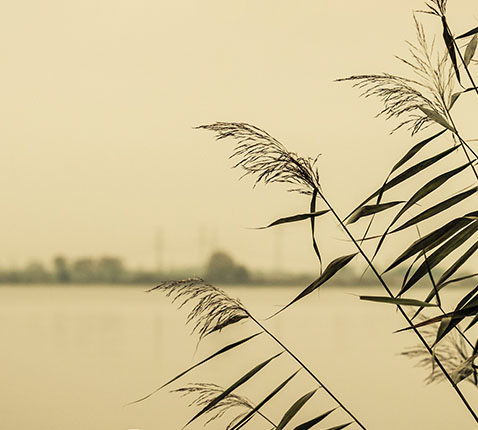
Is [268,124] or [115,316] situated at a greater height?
[268,124]

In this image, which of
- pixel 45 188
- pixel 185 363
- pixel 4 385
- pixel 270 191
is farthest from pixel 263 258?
pixel 4 385

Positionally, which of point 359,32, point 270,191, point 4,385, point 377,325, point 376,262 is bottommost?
point 4,385

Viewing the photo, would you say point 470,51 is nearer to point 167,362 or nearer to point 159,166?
point 159,166

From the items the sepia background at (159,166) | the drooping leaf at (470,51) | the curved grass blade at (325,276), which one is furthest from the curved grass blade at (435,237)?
the sepia background at (159,166)

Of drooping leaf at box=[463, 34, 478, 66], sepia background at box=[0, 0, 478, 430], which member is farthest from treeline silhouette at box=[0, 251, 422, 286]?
drooping leaf at box=[463, 34, 478, 66]

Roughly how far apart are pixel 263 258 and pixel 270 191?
8.2 inches

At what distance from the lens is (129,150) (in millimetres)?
2607

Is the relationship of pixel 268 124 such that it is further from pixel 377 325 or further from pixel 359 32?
pixel 377 325

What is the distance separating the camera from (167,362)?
2543 millimetres

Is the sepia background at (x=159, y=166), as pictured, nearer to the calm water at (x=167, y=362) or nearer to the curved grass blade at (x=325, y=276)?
the calm water at (x=167, y=362)

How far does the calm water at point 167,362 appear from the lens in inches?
99.3

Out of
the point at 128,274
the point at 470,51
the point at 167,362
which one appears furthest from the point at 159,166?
the point at 470,51

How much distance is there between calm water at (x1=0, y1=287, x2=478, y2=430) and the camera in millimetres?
2523

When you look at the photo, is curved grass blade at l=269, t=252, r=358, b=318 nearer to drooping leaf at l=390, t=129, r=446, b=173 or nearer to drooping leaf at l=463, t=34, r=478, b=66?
drooping leaf at l=390, t=129, r=446, b=173
